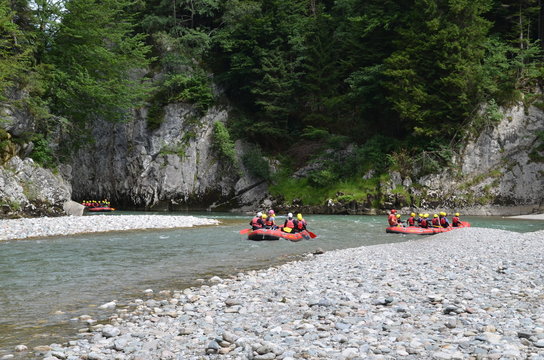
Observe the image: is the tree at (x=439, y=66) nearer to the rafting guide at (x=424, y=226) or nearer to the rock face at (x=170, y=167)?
the rafting guide at (x=424, y=226)

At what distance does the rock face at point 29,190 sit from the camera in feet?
83.7

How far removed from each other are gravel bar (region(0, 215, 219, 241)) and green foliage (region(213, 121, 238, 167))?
14.9m

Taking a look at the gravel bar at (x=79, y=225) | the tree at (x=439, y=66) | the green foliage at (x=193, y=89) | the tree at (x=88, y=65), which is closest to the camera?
the gravel bar at (x=79, y=225)

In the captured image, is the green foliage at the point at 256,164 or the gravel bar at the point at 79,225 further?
the green foliage at the point at 256,164

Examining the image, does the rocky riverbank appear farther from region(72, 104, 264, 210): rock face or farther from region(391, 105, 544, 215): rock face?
region(72, 104, 264, 210): rock face

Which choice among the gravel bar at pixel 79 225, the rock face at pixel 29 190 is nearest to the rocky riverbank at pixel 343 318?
the gravel bar at pixel 79 225

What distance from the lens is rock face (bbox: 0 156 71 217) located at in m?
25.5

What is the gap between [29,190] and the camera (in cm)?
2706

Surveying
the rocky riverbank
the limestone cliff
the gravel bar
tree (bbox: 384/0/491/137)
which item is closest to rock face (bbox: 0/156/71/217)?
the limestone cliff

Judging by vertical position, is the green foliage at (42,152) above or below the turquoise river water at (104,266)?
above

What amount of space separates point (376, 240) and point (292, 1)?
107ft

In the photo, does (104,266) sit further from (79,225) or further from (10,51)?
(10,51)

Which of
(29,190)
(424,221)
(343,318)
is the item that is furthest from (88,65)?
(343,318)

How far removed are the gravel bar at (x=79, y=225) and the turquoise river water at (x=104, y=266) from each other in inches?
60.2
